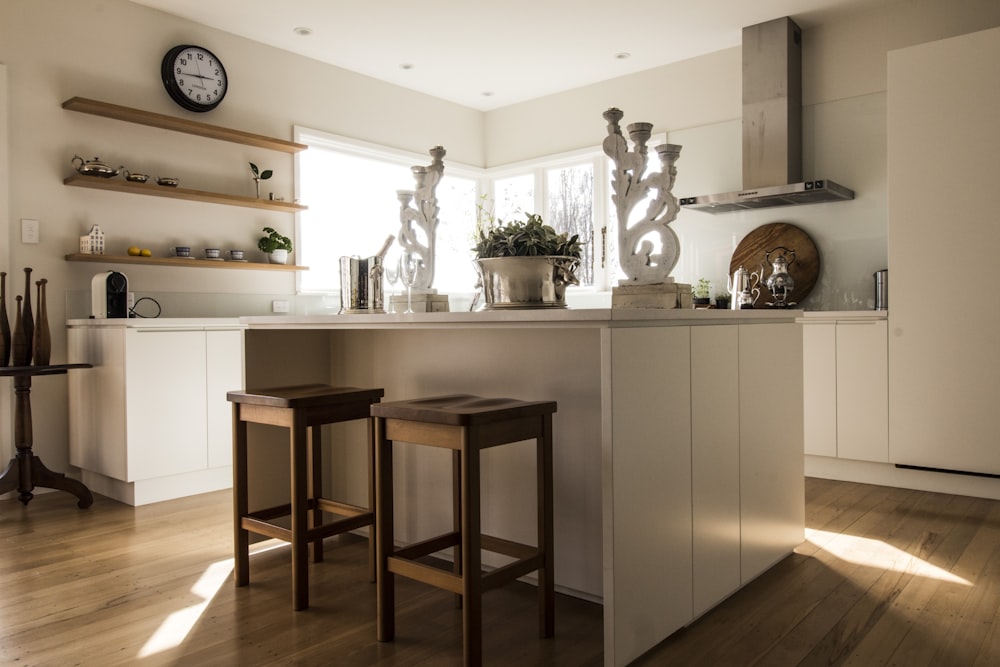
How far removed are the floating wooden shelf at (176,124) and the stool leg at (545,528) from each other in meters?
3.14

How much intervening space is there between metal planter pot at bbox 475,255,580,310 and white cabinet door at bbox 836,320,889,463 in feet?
7.77

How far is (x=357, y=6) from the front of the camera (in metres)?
4.23

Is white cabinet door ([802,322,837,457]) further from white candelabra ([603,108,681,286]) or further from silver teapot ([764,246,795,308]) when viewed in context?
white candelabra ([603,108,681,286])

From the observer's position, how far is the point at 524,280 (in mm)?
2006

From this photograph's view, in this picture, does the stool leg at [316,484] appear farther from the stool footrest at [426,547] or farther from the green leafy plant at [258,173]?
the green leafy plant at [258,173]

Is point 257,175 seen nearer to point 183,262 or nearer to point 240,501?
point 183,262

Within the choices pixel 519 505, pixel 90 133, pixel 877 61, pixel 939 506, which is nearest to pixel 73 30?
pixel 90 133

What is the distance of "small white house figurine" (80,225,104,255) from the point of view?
3.78 m

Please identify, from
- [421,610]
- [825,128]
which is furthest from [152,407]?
[825,128]

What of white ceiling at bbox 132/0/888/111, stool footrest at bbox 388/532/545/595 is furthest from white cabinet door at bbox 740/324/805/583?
white ceiling at bbox 132/0/888/111

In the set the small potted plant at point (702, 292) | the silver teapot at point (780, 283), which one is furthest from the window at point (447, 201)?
the silver teapot at point (780, 283)

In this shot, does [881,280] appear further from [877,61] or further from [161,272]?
[161,272]

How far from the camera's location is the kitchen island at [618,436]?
1708mm

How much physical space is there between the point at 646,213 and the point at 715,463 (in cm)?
74
